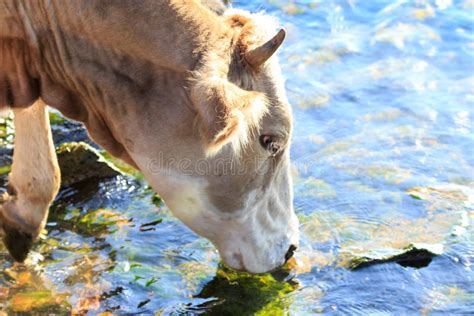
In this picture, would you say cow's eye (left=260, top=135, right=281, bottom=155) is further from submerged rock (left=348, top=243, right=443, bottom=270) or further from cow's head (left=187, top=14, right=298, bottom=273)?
submerged rock (left=348, top=243, right=443, bottom=270)

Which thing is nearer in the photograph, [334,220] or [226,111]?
[226,111]

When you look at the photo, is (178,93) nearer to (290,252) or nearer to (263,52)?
(263,52)

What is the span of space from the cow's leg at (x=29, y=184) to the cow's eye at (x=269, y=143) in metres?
1.88

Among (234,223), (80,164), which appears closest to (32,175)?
(80,164)

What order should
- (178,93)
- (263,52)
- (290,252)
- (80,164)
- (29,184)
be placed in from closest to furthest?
1. (263,52)
2. (178,93)
3. (290,252)
4. (29,184)
5. (80,164)

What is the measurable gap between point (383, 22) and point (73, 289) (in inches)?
237

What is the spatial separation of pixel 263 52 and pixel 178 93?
560 millimetres

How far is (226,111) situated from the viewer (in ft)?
17.6

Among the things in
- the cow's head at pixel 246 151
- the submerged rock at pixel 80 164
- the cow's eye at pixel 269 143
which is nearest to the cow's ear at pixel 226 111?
the cow's head at pixel 246 151

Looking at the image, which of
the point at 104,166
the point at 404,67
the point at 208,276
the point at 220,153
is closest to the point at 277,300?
the point at 208,276

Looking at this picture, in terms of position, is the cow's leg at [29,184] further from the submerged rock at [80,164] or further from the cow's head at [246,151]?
the cow's head at [246,151]

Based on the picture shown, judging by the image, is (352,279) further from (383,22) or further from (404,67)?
(383,22)

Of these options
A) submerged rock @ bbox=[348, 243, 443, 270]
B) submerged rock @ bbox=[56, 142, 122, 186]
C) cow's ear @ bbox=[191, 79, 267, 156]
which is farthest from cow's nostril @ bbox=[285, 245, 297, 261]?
submerged rock @ bbox=[56, 142, 122, 186]

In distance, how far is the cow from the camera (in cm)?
579
